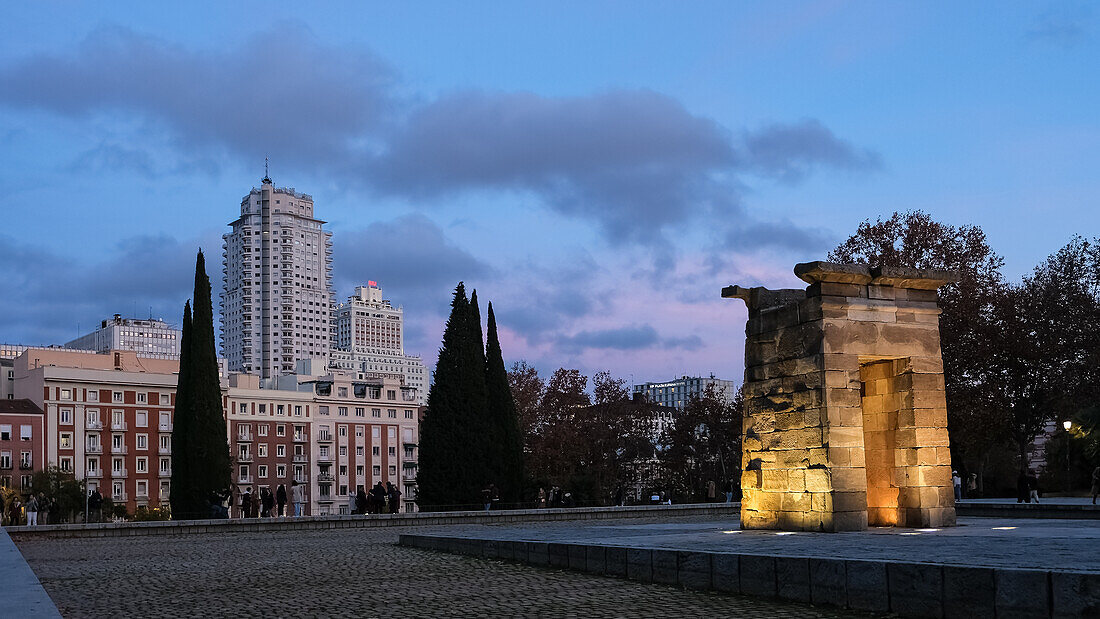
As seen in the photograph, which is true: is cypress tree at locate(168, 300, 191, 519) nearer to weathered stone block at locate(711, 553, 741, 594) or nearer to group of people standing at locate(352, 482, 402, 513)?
group of people standing at locate(352, 482, 402, 513)

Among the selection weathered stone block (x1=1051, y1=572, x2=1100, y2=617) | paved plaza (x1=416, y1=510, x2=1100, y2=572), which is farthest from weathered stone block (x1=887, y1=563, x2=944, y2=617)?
weathered stone block (x1=1051, y1=572, x2=1100, y2=617)

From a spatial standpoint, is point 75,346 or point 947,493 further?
point 75,346

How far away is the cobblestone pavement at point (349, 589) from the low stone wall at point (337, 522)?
9473mm

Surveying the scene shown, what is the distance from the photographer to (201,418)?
48250 mm

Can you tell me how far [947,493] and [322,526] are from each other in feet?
58.5

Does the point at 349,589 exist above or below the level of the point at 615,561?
below

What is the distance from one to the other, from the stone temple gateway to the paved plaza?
2.10 feet

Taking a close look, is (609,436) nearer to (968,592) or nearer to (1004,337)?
(1004,337)

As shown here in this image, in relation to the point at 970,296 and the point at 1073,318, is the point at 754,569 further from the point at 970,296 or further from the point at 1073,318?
the point at 1073,318

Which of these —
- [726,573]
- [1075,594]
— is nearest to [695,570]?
[726,573]

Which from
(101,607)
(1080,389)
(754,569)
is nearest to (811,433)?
(754,569)

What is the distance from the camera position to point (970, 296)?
3903cm

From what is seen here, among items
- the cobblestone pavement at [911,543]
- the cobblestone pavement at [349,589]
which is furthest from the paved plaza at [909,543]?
the cobblestone pavement at [349,589]

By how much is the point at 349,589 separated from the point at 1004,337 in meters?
32.9
